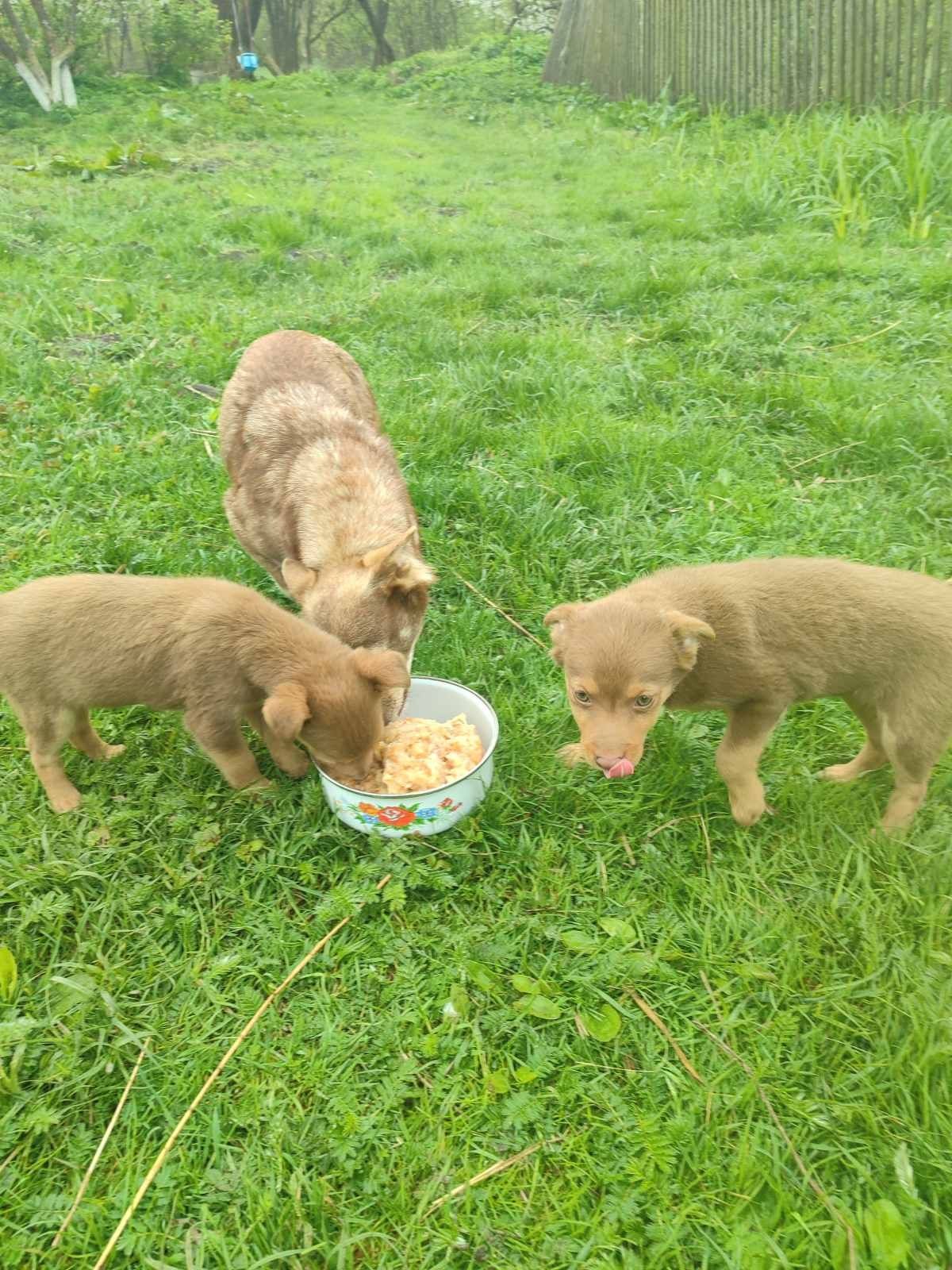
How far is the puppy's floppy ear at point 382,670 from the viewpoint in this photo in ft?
12.6

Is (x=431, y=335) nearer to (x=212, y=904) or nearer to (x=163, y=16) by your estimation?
(x=212, y=904)

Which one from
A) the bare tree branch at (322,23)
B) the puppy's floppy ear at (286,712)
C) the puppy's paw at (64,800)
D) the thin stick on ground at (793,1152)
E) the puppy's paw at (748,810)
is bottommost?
the thin stick on ground at (793,1152)

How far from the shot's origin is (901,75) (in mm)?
11461

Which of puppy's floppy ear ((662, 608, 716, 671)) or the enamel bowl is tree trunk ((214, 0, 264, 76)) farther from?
puppy's floppy ear ((662, 608, 716, 671))

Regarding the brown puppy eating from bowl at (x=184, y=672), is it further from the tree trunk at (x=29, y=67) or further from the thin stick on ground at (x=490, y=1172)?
the tree trunk at (x=29, y=67)

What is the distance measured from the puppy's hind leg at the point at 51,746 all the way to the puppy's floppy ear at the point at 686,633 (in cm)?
278

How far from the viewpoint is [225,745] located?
3959 mm

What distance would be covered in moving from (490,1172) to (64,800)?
8.23ft

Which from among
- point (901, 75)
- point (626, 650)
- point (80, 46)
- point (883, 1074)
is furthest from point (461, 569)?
point (80, 46)

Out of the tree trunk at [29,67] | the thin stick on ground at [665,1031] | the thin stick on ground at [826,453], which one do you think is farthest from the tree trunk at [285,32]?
the thin stick on ground at [665,1031]

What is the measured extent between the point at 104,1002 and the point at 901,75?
14.0m

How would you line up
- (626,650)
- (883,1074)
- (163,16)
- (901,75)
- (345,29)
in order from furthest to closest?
1. (345,29)
2. (163,16)
3. (901,75)
4. (626,650)
5. (883,1074)

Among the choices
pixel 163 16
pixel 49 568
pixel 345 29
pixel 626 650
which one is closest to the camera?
pixel 626 650

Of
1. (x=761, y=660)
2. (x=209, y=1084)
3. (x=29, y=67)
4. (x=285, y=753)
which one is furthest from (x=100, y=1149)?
(x=29, y=67)
